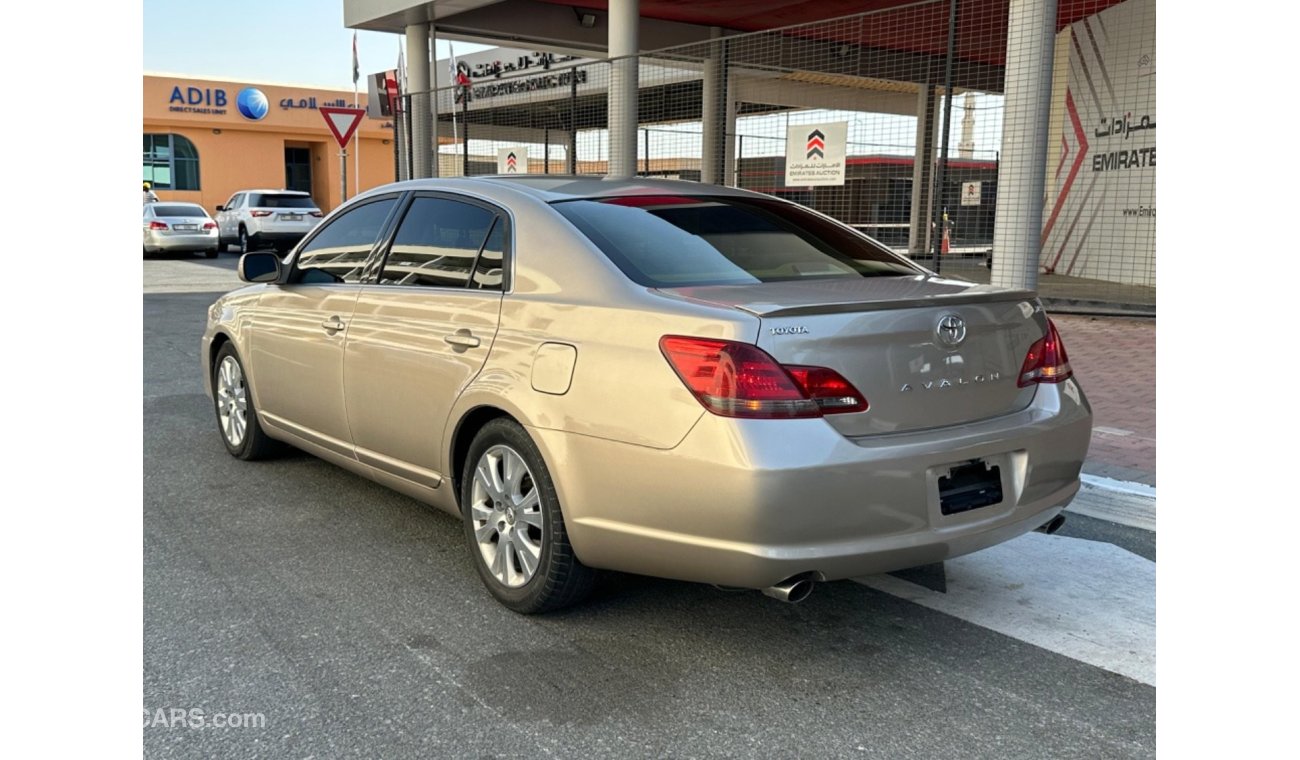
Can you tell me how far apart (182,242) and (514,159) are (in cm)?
1222

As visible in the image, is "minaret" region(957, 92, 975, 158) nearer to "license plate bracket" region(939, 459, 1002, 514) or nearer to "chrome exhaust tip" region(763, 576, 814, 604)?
"license plate bracket" region(939, 459, 1002, 514)

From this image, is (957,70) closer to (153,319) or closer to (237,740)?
(153,319)

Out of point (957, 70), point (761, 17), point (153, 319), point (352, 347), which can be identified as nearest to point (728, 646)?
point (352, 347)

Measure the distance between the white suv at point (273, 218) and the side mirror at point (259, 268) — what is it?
21.6m

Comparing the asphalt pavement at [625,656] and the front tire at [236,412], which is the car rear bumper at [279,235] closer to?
the front tire at [236,412]

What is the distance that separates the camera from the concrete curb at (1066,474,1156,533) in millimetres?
5051

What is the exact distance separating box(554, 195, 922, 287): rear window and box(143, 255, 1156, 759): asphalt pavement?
1.17 meters

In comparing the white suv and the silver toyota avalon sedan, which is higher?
the white suv

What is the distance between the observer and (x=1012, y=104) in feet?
29.0

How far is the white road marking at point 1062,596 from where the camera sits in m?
3.63

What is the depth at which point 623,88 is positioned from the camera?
14086 millimetres

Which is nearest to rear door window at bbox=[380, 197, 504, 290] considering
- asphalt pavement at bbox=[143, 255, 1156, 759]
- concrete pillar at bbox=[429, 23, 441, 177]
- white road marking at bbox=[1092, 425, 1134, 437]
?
asphalt pavement at bbox=[143, 255, 1156, 759]

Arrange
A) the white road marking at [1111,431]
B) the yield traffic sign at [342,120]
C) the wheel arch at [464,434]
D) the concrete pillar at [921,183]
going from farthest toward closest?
1. the concrete pillar at [921,183]
2. the yield traffic sign at [342,120]
3. the white road marking at [1111,431]
4. the wheel arch at [464,434]

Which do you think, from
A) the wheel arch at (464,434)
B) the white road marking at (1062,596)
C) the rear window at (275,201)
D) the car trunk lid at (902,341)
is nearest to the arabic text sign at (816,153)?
the white road marking at (1062,596)
